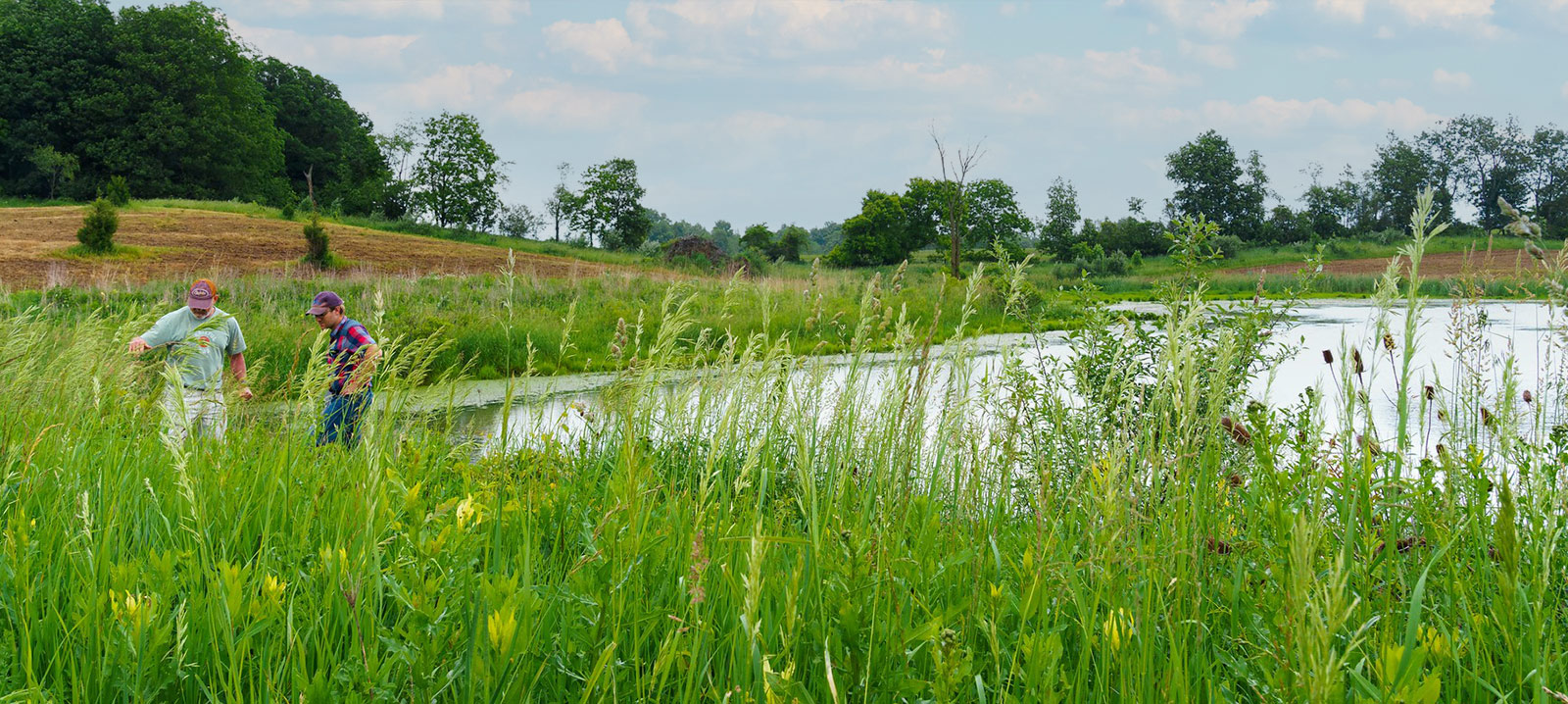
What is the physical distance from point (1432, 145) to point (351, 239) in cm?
7942

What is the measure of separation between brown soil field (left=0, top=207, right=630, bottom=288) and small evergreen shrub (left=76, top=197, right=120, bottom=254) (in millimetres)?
648

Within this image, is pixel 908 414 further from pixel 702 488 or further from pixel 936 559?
pixel 702 488

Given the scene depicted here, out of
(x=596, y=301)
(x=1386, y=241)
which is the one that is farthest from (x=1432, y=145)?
(x=596, y=301)

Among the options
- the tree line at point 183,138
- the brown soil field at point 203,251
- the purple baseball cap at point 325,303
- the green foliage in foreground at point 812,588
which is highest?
the tree line at point 183,138

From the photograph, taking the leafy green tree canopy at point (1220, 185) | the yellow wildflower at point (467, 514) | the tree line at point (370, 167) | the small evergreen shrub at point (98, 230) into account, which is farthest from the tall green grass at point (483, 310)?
the leafy green tree canopy at point (1220, 185)

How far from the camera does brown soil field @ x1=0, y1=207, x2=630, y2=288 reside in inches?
716

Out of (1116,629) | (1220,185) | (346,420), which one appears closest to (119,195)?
(346,420)

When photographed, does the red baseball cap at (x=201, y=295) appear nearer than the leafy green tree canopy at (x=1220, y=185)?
Yes

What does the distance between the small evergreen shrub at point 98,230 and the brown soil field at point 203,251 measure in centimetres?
65

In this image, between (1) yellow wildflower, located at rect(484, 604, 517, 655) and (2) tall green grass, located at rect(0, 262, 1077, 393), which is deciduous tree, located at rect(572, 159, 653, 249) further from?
(1) yellow wildflower, located at rect(484, 604, 517, 655)

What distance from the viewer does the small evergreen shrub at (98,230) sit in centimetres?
2173

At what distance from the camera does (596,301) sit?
16.6 metres

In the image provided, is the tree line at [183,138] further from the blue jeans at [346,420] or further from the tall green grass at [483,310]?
the blue jeans at [346,420]

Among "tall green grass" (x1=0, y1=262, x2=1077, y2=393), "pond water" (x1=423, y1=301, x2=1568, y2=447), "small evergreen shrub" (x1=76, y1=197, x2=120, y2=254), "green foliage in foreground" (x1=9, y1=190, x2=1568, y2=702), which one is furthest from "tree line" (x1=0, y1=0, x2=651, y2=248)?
"green foliage in foreground" (x1=9, y1=190, x2=1568, y2=702)
